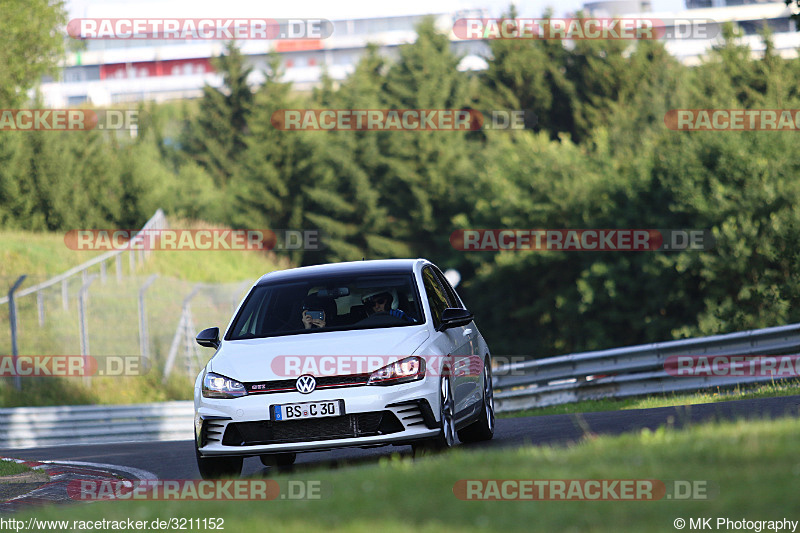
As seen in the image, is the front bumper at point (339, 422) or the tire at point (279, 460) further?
the tire at point (279, 460)

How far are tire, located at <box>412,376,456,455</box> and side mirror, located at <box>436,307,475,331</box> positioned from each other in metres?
0.58

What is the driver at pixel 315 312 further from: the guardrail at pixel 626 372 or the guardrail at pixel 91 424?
the guardrail at pixel 91 424

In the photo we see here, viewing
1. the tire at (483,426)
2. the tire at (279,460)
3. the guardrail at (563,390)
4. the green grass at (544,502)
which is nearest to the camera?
the green grass at (544,502)

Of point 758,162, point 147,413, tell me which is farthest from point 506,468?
point 758,162

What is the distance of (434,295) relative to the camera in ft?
33.7

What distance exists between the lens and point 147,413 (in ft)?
66.8

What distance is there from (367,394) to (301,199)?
202 feet

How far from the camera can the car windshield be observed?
31.2 ft

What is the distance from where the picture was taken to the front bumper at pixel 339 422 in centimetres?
838

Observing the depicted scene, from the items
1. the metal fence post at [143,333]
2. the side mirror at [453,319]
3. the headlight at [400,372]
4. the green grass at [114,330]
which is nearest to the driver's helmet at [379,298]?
the side mirror at [453,319]

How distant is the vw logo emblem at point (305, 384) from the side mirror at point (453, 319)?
141 centimetres

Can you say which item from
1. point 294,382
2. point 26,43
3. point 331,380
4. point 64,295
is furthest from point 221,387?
point 26,43

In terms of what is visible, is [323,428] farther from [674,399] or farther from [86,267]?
[86,267]

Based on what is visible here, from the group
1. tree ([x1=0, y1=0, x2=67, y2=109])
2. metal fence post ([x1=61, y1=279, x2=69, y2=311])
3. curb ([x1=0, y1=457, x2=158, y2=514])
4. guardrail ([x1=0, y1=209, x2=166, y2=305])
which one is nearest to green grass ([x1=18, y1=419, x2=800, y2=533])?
curb ([x1=0, y1=457, x2=158, y2=514])
